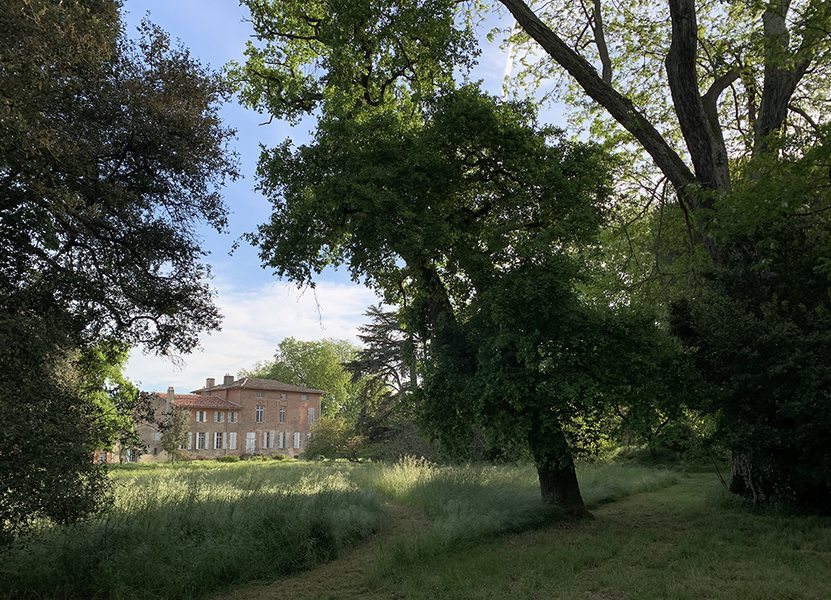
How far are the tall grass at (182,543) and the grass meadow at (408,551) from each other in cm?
2

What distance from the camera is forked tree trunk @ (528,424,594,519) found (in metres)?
11.3

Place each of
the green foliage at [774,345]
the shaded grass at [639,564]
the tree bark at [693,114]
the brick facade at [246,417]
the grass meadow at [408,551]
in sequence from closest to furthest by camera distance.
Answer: the shaded grass at [639,564] → the grass meadow at [408,551] → the green foliage at [774,345] → the tree bark at [693,114] → the brick facade at [246,417]

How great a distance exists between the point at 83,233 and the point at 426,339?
7780mm

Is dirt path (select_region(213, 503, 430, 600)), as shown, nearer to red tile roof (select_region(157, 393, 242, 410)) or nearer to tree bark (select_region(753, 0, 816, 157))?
tree bark (select_region(753, 0, 816, 157))

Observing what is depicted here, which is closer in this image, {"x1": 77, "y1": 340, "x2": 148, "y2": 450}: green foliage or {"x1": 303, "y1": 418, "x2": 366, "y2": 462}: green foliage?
{"x1": 77, "y1": 340, "x2": 148, "y2": 450}: green foliage

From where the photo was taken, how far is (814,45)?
10688 mm

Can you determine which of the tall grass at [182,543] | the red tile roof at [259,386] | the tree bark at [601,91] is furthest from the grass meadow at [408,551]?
the red tile roof at [259,386]

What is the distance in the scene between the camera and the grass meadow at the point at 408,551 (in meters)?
7.46

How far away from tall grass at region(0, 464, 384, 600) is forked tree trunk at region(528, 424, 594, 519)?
3.63 m

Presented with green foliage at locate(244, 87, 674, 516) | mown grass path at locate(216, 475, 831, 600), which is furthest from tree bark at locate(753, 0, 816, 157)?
mown grass path at locate(216, 475, 831, 600)

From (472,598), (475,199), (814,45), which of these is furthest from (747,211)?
(472,598)

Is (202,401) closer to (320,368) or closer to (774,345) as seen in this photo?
(320,368)

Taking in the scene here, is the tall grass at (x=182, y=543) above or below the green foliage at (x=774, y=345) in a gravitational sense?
below

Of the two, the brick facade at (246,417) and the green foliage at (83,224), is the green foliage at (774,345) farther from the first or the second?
the brick facade at (246,417)
